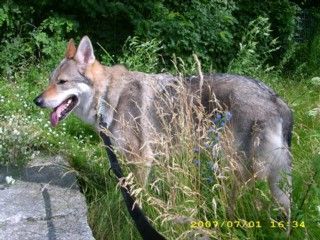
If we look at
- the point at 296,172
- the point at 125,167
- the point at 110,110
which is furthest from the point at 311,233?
the point at 110,110

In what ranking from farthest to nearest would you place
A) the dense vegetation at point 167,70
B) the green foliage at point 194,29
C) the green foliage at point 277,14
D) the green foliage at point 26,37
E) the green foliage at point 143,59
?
the green foliage at point 277,14, the green foliage at point 194,29, the green foliage at point 26,37, the green foliage at point 143,59, the dense vegetation at point 167,70

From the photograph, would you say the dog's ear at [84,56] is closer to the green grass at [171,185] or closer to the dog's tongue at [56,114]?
the dog's tongue at [56,114]

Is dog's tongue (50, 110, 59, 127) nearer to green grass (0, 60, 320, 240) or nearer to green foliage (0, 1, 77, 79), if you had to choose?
green grass (0, 60, 320, 240)

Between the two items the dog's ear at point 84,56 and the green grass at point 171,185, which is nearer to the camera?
the green grass at point 171,185

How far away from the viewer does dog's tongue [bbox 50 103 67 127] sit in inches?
202

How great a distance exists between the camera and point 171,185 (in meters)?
3.59

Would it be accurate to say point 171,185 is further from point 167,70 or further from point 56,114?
point 167,70

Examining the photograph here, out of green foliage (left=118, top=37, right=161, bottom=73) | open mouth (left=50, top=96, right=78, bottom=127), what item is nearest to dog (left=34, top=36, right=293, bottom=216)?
open mouth (left=50, top=96, right=78, bottom=127)

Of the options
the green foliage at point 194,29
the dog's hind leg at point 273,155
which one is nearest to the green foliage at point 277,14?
the green foliage at point 194,29

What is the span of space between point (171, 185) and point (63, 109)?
1944mm

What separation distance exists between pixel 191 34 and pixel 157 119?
196 inches

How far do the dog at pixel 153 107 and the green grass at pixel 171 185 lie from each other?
0.13m

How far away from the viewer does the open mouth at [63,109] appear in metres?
5.16

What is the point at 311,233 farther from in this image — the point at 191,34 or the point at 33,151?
the point at 191,34
